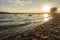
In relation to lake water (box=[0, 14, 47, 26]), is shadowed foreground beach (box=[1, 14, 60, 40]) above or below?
above

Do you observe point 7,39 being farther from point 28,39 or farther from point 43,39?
point 43,39

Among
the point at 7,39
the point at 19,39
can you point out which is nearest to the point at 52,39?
the point at 19,39

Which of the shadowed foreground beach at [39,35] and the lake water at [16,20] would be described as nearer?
the shadowed foreground beach at [39,35]

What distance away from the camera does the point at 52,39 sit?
13.5 metres

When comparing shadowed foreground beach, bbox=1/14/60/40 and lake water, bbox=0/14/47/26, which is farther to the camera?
lake water, bbox=0/14/47/26

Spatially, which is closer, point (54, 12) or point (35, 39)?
point (35, 39)

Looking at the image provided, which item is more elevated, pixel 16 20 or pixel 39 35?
pixel 39 35

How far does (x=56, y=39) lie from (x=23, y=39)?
3085 millimetres

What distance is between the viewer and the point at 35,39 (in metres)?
13.6

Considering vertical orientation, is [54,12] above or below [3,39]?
below

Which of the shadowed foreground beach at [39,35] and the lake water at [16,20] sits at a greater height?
the shadowed foreground beach at [39,35]

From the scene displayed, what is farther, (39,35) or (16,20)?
(16,20)

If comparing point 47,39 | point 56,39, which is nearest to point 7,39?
point 47,39

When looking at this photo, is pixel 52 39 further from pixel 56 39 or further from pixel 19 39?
pixel 19 39
